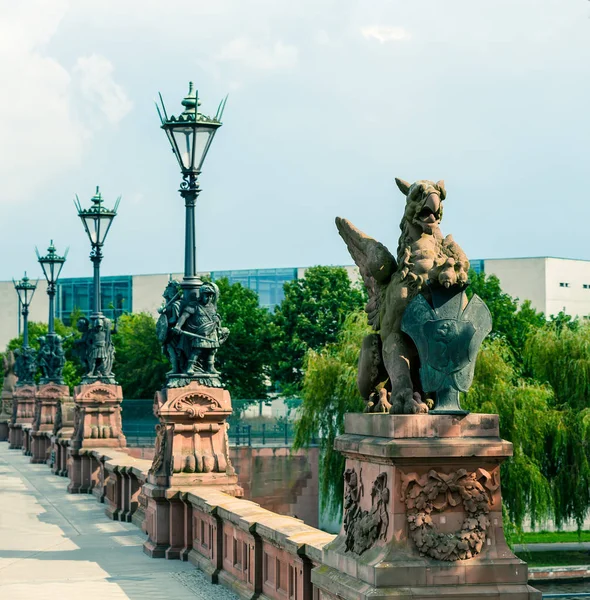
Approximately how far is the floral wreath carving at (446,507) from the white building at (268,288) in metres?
67.1

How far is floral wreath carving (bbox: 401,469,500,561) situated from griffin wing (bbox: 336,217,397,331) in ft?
4.47

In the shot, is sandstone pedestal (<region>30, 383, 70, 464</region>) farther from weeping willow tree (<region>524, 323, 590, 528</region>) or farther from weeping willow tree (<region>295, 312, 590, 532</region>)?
weeping willow tree (<region>524, 323, 590, 528</region>)

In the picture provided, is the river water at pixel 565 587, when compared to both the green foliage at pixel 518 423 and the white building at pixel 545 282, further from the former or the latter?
the white building at pixel 545 282

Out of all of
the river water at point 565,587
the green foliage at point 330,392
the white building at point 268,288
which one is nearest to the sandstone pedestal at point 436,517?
the river water at point 565,587

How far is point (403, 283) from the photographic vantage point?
331 inches

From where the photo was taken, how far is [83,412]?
98.8 feet

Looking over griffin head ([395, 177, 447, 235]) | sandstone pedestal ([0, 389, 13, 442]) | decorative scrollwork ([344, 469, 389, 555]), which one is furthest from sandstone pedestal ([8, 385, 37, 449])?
griffin head ([395, 177, 447, 235])

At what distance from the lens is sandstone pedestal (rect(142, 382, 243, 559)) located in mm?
16203

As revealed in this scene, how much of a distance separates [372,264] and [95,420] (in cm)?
2246

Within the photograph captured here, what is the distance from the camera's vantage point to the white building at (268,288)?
86.8m

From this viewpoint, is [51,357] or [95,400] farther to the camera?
[51,357]

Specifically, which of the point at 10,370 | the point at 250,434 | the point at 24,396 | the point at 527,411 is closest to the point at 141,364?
the point at 10,370

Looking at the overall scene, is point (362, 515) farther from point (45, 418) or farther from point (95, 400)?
point (45, 418)

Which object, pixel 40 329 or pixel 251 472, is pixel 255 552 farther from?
pixel 40 329
